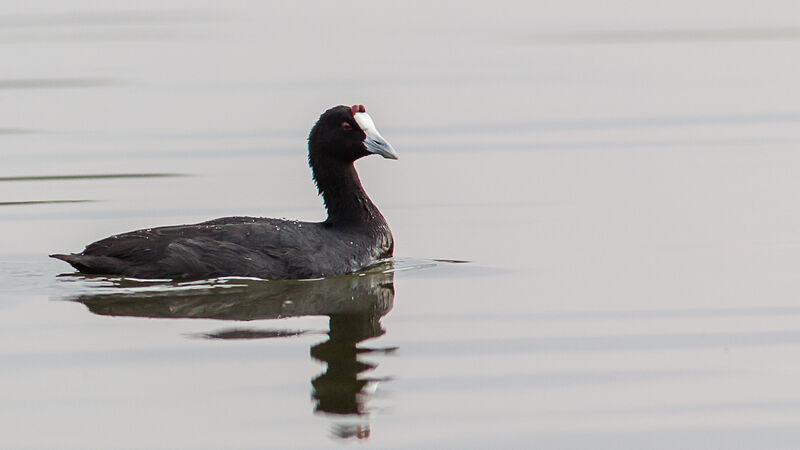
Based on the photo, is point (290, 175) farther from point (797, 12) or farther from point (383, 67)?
point (797, 12)

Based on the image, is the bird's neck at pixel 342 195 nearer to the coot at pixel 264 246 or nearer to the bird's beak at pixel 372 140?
the coot at pixel 264 246

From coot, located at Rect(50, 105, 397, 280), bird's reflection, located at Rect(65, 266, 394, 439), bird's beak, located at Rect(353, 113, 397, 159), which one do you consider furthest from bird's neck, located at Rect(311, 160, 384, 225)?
bird's reflection, located at Rect(65, 266, 394, 439)

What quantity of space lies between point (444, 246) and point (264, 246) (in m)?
1.67

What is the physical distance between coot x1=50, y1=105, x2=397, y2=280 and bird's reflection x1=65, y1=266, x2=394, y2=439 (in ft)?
0.34


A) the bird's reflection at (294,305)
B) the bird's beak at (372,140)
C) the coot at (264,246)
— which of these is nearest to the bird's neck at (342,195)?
the coot at (264,246)

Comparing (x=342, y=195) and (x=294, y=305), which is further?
(x=342, y=195)

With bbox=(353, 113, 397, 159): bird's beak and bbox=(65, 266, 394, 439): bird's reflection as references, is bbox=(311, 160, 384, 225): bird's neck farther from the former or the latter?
bbox=(65, 266, 394, 439): bird's reflection

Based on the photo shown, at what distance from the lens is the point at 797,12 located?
27266 mm

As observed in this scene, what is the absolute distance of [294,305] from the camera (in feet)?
31.4

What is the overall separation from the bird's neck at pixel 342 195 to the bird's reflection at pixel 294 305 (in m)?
0.52

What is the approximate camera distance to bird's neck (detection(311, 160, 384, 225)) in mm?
11117

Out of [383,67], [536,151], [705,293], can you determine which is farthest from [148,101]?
[705,293]

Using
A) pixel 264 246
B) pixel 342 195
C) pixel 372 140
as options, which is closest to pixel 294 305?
pixel 264 246

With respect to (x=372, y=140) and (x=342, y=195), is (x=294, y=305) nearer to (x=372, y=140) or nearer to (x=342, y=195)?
(x=342, y=195)
